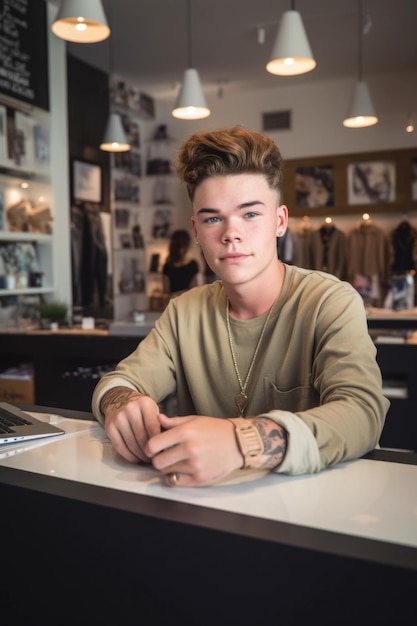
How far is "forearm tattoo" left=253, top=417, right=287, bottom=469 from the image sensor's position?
96 centimetres

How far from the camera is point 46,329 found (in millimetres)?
4441

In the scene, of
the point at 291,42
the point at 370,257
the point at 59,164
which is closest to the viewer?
the point at 291,42

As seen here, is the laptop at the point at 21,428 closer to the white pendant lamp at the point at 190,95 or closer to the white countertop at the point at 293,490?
the white countertop at the point at 293,490

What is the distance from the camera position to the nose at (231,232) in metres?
1.35

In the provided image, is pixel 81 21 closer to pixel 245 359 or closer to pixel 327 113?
pixel 245 359

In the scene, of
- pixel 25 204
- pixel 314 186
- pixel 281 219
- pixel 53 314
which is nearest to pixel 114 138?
pixel 25 204

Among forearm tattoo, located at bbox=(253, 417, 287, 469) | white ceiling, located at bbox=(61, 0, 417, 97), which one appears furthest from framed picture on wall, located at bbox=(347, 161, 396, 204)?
forearm tattoo, located at bbox=(253, 417, 287, 469)

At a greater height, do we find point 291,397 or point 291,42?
point 291,42

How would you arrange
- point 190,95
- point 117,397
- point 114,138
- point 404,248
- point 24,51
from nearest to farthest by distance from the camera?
point 117,397 < point 190,95 < point 24,51 < point 114,138 < point 404,248

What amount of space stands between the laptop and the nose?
58 cm

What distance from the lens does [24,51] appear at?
4.93m

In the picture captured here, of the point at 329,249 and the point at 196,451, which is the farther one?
the point at 329,249

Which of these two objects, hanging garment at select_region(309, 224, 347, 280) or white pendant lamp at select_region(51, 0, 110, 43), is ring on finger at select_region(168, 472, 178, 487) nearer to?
white pendant lamp at select_region(51, 0, 110, 43)

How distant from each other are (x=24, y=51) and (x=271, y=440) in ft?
16.1
